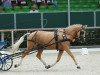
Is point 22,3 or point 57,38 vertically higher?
point 57,38

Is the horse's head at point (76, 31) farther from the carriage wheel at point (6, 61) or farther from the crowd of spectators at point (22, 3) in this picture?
the crowd of spectators at point (22, 3)

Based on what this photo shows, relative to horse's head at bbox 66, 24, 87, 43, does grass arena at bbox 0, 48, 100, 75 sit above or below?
below

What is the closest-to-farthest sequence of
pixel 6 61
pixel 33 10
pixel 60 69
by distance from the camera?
pixel 6 61 → pixel 60 69 → pixel 33 10

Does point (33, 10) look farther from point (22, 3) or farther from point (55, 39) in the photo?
point (55, 39)

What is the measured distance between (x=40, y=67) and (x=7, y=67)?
1.46 meters

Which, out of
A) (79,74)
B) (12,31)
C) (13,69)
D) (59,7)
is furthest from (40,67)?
(59,7)

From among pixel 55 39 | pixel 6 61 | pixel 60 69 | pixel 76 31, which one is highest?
pixel 76 31

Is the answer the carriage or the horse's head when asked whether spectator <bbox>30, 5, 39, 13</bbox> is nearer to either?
the carriage

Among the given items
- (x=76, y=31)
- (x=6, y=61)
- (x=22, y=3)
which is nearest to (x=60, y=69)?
(x=76, y=31)

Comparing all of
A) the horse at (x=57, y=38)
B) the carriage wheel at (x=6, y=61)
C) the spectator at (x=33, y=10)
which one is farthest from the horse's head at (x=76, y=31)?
the spectator at (x=33, y=10)

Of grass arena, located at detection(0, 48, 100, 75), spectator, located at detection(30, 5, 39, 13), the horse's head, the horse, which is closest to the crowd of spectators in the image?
spectator, located at detection(30, 5, 39, 13)

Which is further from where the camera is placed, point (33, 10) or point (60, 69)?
point (33, 10)

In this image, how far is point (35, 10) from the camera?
30781mm

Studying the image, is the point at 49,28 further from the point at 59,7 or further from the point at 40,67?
the point at 40,67
